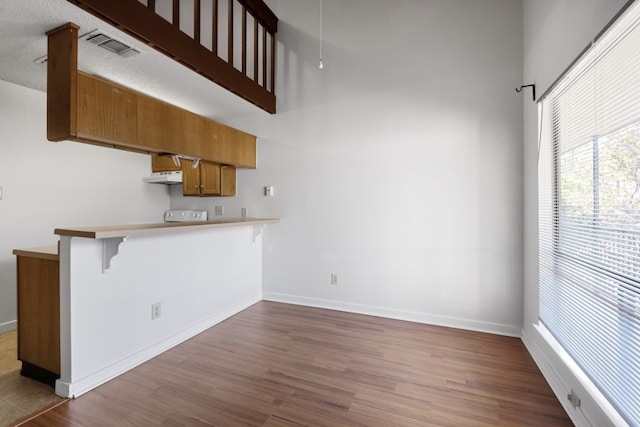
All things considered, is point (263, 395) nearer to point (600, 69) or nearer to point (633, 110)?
point (633, 110)

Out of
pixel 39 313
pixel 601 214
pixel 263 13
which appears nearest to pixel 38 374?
pixel 39 313

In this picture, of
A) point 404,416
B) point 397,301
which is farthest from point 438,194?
point 404,416

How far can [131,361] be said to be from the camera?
218 cm

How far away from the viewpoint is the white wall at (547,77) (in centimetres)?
147

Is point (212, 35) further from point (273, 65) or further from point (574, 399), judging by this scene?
point (574, 399)

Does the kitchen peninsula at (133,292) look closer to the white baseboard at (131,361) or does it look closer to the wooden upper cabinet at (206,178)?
the white baseboard at (131,361)

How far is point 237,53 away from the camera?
364cm

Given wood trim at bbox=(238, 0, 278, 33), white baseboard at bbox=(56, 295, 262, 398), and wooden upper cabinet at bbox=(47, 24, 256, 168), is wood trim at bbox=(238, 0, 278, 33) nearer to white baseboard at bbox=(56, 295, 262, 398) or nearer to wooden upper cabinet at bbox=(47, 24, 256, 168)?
wooden upper cabinet at bbox=(47, 24, 256, 168)

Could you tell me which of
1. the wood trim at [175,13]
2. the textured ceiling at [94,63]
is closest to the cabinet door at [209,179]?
the textured ceiling at [94,63]

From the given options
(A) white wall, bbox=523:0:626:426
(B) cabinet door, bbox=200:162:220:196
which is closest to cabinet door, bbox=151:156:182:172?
(B) cabinet door, bbox=200:162:220:196

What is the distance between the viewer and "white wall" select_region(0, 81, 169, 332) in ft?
9.21

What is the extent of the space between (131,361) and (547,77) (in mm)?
3669

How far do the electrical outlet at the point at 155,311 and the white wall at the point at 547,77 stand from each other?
2.83 metres

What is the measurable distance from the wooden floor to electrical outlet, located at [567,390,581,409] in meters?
0.12
